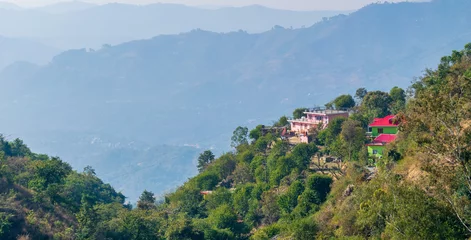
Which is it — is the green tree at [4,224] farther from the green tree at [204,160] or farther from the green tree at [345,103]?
the green tree at [345,103]

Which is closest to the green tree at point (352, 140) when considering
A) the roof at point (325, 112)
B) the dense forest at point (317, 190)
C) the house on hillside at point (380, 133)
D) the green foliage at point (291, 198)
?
the dense forest at point (317, 190)

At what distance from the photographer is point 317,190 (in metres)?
35.0

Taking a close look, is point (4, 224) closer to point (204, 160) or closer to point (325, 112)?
point (325, 112)

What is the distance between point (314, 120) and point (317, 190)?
66.7 ft

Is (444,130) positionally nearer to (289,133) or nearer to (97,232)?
(97,232)

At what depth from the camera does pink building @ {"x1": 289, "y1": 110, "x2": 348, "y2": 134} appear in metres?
52.0

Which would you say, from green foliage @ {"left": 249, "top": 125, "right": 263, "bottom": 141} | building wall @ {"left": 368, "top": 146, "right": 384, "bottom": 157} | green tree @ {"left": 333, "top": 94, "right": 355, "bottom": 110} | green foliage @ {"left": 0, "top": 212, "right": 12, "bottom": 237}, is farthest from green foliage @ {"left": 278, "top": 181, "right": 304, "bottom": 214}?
green tree @ {"left": 333, "top": 94, "right": 355, "bottom": 110}

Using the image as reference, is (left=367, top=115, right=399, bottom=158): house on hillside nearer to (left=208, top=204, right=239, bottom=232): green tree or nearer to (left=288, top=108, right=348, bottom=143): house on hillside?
(left=288, top=108, right=348, bottom=143): house on hillside

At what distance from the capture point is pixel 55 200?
32625 millimetres

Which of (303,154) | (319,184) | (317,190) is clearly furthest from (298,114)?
(317,190)

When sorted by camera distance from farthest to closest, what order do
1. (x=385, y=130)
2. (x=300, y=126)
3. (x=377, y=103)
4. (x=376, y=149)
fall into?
(x=300, y=126) < (x=377, y=103) < (x=385, y=130) < (x=376, y=149)

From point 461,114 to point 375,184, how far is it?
5.13 meters

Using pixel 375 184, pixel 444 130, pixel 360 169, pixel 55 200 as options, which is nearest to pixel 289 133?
pixel 360 169

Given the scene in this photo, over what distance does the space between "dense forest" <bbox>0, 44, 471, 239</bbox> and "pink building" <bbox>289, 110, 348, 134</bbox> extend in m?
2.46
